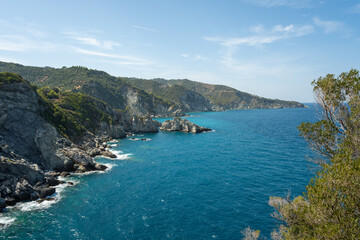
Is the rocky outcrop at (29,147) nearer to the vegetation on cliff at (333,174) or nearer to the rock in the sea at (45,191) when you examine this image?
the rock in the sea at (45,191)

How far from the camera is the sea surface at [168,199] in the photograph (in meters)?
33.8

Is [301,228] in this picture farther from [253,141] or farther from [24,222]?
[253,141]

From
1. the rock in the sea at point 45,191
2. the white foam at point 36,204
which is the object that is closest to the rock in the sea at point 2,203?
the white foam at point 36,204

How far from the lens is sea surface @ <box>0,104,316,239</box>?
33.8m

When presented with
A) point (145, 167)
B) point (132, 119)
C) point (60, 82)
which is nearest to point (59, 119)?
point (145, 167)

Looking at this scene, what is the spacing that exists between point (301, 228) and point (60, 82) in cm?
21409

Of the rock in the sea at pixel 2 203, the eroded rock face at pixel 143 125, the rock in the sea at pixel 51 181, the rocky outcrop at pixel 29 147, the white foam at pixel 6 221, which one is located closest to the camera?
the white foam at pixel 6 221

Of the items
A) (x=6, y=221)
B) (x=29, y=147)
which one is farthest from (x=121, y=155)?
(x=6, y=221)

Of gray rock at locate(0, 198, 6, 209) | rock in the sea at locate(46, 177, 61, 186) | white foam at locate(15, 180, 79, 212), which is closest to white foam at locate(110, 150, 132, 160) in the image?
rock in the sea at locate(46, 177, 61, 186)

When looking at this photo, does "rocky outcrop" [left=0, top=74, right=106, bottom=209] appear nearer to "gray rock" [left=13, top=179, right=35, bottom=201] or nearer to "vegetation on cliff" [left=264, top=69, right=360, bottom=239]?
"gray rock" [left=13, top=179, right=35, bottom=201]

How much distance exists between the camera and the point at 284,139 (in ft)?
342

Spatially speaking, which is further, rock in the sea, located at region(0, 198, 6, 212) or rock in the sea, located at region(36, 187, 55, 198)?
rock in the sea, located at region(36, 187, 55, 198)

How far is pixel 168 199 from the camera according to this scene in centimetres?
4459

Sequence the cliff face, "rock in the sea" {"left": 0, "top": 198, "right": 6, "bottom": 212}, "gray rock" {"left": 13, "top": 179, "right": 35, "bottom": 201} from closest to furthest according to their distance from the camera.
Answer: "rock in the sea" {"left": 0, "top": 198, "right": 6, "bottom": 212}
"gray rock" {"left": 13, "top": 179, "right": 35, "bottom": 201}
the cliff face
